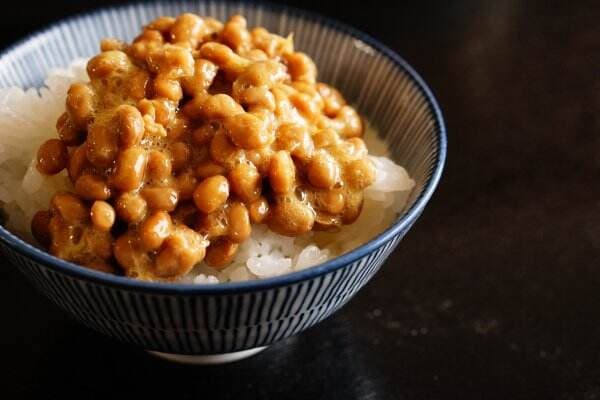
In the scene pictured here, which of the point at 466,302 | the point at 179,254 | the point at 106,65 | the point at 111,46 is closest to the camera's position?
the point at 179,254

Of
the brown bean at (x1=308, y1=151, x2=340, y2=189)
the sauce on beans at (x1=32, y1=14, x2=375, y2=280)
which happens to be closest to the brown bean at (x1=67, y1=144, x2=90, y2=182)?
the sauce on beans at (x1=32, y1=14, x2=375, y2=280)

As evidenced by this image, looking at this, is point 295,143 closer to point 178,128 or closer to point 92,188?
point 178,128

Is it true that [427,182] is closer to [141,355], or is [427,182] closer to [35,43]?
[141,355]

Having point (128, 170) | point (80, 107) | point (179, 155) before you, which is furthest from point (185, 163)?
point (80, 107)

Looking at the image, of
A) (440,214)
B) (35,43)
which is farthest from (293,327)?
(35,43)

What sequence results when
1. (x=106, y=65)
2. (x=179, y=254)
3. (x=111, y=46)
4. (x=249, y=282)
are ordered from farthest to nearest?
(x=111, y=46) < (x=106, y=65) < (x=179, y=254) < (x=249, y=282)
